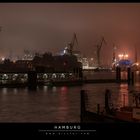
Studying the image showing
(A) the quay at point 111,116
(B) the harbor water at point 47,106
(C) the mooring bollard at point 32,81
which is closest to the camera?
(A) the quay at point 111,116

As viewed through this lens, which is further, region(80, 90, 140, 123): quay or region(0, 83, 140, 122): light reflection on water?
region(0, 83, 140, 122): light reflection on water

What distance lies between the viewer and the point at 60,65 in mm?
44812

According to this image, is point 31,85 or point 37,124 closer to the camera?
point 37,124

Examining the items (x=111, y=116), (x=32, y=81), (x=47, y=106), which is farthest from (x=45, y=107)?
(x=32, y=81)

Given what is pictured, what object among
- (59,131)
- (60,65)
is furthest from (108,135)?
(60,65)

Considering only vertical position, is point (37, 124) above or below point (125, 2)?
below

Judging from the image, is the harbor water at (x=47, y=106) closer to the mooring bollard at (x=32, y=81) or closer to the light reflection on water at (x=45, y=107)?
the light reflection on water at (x=45, y=107)

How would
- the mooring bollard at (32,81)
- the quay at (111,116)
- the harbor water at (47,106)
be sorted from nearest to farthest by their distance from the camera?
the quay at (111,116) → the harbor water at (47,106) → the mooring bollard at (32,81)

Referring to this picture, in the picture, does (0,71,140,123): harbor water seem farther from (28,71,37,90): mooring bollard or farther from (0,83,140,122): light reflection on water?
(28,71,37,90): mooring bollard

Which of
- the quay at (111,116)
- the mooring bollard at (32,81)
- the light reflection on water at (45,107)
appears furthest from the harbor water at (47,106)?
the mooring bollard at (32,81)

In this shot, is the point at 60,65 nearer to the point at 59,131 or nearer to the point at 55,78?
the point at 55,78

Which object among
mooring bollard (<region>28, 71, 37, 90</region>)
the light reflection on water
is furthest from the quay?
mooring bollard (<region>28, 71, 37, 90</region>)

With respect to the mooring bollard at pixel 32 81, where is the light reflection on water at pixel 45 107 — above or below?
below

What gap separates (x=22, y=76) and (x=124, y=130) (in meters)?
39.1
